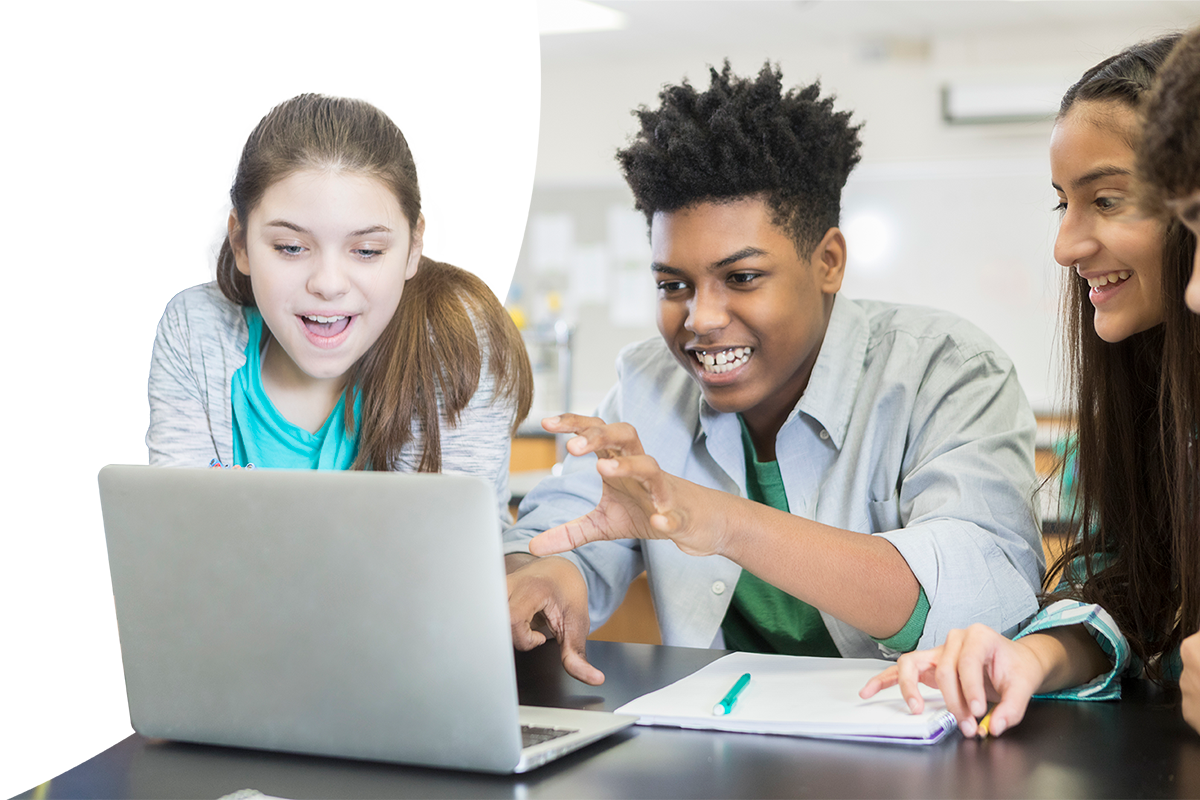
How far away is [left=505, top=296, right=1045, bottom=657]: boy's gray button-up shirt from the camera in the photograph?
109 cm

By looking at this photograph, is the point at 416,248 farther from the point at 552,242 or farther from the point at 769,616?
the point at 552,242

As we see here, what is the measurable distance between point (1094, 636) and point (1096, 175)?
436 millimetres

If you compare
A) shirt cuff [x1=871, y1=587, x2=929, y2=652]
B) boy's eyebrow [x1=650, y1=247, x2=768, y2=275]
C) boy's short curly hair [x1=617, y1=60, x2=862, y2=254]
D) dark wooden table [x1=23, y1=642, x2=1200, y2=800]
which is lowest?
dark wooden table [x1=23, y1=642, x2=1200, y2=800]

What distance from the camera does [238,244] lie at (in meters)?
1.15

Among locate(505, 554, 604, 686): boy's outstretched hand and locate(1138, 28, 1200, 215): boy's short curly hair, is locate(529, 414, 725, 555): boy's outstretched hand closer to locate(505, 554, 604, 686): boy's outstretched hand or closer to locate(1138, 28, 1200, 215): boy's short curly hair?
locate(505, 554, 604, 686): boy's outstretched hand

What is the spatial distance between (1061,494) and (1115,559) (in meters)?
0.12

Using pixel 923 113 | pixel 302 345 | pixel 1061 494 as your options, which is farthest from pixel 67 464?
pixel 923 113

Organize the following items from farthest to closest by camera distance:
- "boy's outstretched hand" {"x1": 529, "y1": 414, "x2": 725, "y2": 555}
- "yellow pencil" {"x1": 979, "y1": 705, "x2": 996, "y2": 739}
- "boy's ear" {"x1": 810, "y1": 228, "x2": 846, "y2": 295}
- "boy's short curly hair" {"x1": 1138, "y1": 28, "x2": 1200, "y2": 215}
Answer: "boy's ear" {"x1": 810, "y1": 228, "x2": 846, "y2": 295}, "boy's outstretched hand" {"x1": 529, "y1": 414, "x2": 725, "y2": 555}, "yellow pencil" {"x1": 979, "y1": 705, "x2": 996, "y2": 739}, "boy's short curly hair" {"x1": 1138, "y1": 28, "x2": 1200, "y2": 215}

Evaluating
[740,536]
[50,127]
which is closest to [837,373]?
[740,536]

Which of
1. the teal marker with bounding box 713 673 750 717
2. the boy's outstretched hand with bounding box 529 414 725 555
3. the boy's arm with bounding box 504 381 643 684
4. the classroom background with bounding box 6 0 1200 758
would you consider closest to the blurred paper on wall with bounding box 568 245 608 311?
the classroom background with bounding box 6 0 1200 758

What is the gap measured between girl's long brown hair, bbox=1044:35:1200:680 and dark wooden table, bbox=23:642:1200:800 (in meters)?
0.21

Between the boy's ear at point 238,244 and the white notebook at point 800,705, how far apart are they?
0.62m

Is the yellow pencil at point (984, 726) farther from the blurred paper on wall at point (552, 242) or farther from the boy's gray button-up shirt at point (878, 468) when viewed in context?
the blurred paper on wall at point (552, 242)

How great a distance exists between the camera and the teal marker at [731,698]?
83 cm
